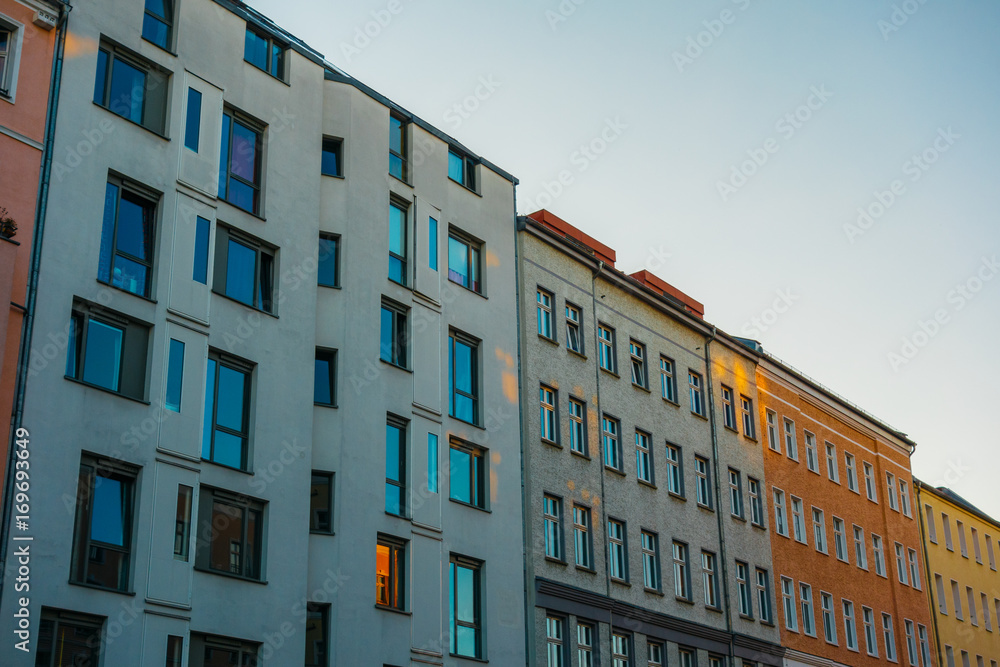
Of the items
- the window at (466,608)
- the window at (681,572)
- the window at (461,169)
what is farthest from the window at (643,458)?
the window at (461,169)

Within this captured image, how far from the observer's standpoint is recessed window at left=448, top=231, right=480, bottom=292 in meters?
38.0

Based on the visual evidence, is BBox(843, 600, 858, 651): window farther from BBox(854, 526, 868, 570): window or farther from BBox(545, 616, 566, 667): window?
BBox(545, 616, 566, 667): window

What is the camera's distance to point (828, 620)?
5081cm

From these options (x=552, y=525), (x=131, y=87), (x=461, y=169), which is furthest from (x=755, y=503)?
(x=131, y=87)

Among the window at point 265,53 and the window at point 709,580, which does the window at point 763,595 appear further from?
the window at point 265,53

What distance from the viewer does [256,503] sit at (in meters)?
29.5

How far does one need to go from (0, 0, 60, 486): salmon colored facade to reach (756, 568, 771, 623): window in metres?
30.3

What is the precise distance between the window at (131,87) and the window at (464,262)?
10605 mm

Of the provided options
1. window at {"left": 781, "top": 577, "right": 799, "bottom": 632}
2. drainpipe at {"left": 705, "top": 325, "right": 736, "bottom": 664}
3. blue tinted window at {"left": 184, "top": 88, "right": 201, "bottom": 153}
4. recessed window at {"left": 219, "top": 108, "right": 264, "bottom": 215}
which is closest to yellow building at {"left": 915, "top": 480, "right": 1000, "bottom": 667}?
window at {"left": 781, "top": 577, "right": 799, "bottom": 632}

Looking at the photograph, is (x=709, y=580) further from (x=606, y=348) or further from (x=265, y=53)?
(x=265, y=53)

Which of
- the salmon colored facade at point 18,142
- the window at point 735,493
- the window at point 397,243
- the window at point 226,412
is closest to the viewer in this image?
the salmon colored facade at point 18,142

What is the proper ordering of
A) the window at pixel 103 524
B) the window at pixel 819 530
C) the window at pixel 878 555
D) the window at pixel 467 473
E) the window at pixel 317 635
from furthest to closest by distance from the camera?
the window at pixel 878 555
the window at pixel 819 530
the window at pixel 467 473
the window at pixel 317 635
the window at pixel 103 524

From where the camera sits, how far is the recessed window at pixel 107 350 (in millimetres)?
26750

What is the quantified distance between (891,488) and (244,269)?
38798 mm
